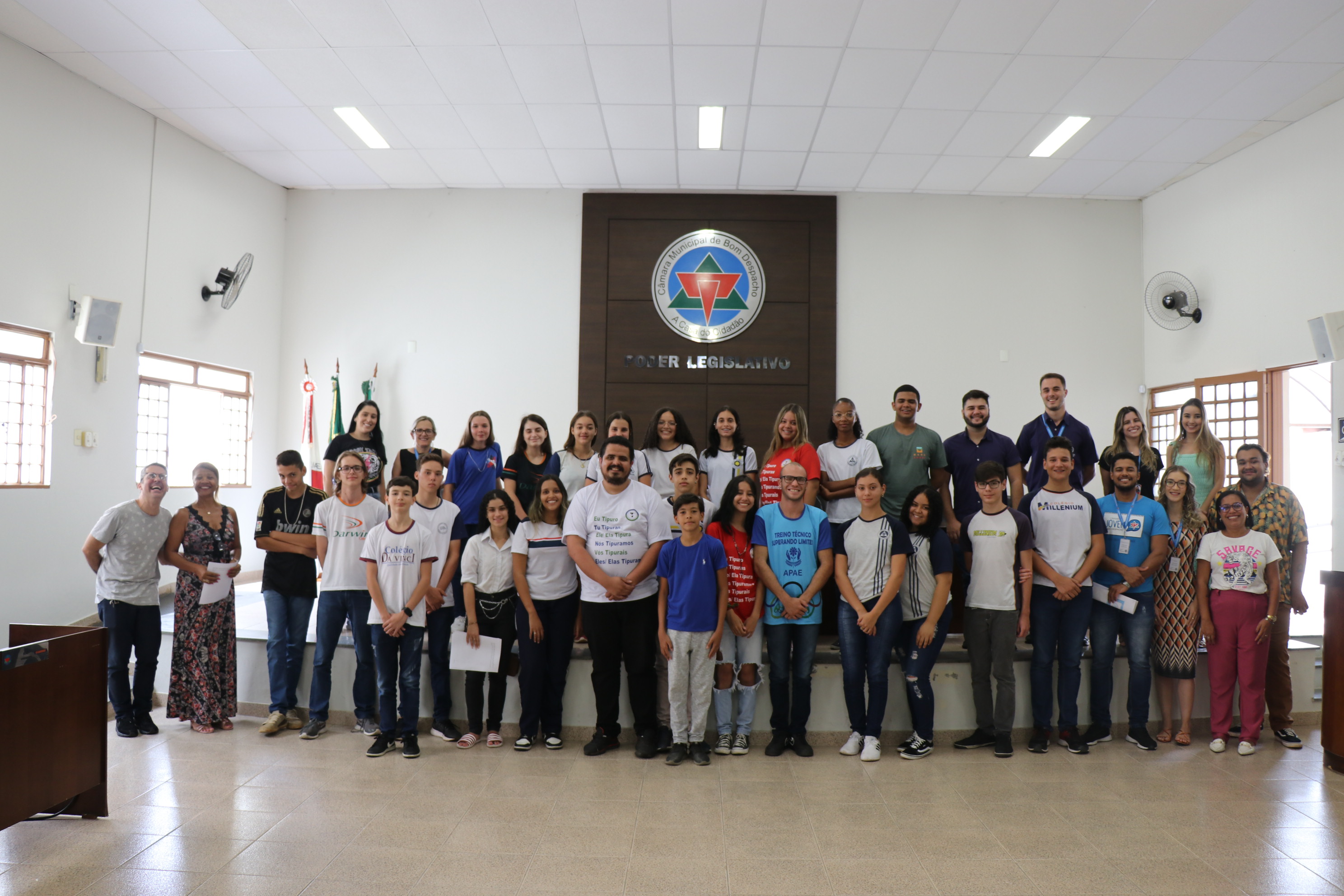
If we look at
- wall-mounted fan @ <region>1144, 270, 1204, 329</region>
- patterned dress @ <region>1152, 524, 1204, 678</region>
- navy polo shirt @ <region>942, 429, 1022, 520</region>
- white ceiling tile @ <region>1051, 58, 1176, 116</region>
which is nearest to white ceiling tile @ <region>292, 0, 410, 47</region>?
navy polo shirt @ <region>942, 429, 1022, 520</region>

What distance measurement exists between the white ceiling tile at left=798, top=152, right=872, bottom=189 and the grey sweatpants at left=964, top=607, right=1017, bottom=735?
185 inches

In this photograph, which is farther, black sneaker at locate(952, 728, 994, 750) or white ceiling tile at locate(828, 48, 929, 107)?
white ceiling tile at locate(828, 48, 929, 107)

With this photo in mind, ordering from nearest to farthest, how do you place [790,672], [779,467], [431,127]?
[790,672]
[779,467]
[431,127]

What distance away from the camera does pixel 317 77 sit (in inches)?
236

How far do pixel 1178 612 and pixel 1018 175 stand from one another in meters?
4.92

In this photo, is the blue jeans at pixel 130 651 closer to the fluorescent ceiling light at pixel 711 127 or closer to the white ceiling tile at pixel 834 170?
the fluorescent ceiling light at pixel 711 127

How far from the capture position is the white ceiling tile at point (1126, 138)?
6.54 m

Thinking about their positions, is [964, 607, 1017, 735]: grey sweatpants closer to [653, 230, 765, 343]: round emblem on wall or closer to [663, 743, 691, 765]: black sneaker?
[663, 743, 691, 765]: black sneaker

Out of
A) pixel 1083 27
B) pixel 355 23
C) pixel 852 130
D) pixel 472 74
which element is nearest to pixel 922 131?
pixel 852 130

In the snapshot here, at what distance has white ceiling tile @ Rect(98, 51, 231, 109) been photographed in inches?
227

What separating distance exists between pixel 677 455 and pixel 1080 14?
3.86 meters

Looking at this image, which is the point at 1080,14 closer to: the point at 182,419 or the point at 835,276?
the point at 835,276

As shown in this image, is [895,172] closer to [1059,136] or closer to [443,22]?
[1059,136]

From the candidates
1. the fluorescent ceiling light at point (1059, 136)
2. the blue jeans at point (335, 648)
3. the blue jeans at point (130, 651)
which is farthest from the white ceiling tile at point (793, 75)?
the blue jeans at point (130, 651)
